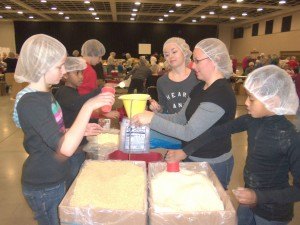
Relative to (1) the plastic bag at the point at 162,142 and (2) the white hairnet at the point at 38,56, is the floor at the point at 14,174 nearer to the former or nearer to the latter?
(1) the plastic bag at the point at 162,142

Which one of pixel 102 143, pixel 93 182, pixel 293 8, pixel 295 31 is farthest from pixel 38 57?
pixel 295 31

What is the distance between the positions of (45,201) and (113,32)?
18.9 metres

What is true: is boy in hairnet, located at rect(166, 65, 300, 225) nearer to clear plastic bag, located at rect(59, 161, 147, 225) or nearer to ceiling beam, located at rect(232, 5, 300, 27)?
clear plastic bag, located at rect(59, 161, 147, 225)

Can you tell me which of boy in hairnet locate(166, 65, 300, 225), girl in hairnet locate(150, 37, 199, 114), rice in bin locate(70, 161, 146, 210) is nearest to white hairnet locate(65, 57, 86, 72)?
girl in hairnet locate(150, 37, 199, 114)

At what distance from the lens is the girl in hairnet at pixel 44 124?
107 cm

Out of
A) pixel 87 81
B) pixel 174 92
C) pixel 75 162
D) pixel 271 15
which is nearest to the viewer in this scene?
pixel 75 162

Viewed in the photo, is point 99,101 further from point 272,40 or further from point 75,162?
point 272,40

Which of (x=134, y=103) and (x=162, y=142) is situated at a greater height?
(x=134, y=103)

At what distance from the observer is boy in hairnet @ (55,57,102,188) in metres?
2.02

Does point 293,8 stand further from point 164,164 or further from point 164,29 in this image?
point 164,164

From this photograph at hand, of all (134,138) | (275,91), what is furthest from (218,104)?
(134,138)

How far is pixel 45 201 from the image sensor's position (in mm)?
1330

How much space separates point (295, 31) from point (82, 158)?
13.9m

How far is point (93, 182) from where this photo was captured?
3.59 ft
